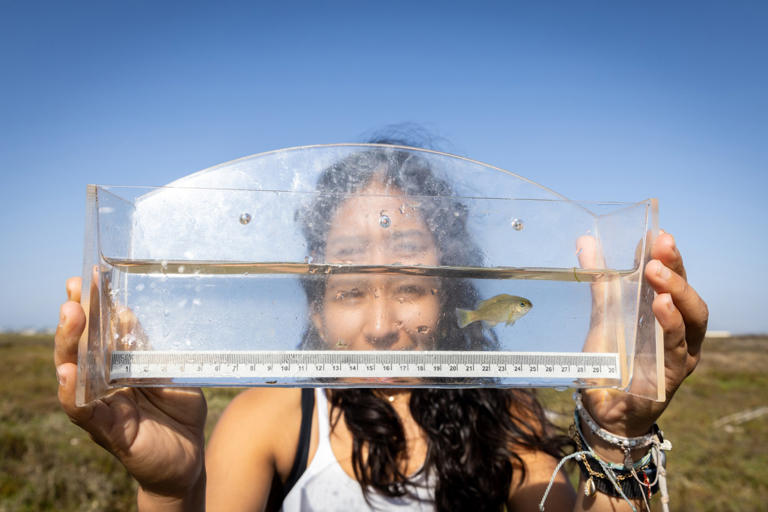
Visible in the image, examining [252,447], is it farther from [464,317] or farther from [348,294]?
[464,317]

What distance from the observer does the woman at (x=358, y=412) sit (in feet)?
6.48

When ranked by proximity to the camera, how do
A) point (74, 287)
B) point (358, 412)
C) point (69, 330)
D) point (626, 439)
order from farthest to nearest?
point (358, 412) → point (626, 439) → point (74, 287) → point (69, 330)

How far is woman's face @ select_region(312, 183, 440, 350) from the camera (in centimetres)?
211

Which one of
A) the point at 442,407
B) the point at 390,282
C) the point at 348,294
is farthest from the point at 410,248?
the point at 442,407

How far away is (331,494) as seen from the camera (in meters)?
2.86

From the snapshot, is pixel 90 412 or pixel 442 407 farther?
pixel 442 407

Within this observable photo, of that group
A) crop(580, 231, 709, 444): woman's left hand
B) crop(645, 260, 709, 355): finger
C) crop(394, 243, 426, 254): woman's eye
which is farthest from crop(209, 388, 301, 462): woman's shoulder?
crop(645, 260, 709, 355): finger

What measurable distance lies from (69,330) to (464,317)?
1.54 m

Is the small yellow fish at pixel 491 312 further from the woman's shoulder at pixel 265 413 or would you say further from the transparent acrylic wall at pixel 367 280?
the woman's shoulder at pixel 265 413

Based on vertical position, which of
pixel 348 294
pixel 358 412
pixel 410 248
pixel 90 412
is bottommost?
pixel 358 412

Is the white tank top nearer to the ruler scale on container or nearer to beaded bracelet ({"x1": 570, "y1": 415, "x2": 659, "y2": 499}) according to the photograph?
beaded bracelet ({"x1": 570, "y1": 415, "x2": 659, "y2": 499})

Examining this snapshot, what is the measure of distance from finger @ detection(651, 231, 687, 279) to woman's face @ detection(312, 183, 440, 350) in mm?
906

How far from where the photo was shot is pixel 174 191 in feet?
6.82

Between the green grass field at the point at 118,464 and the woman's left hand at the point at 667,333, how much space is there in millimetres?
1484
